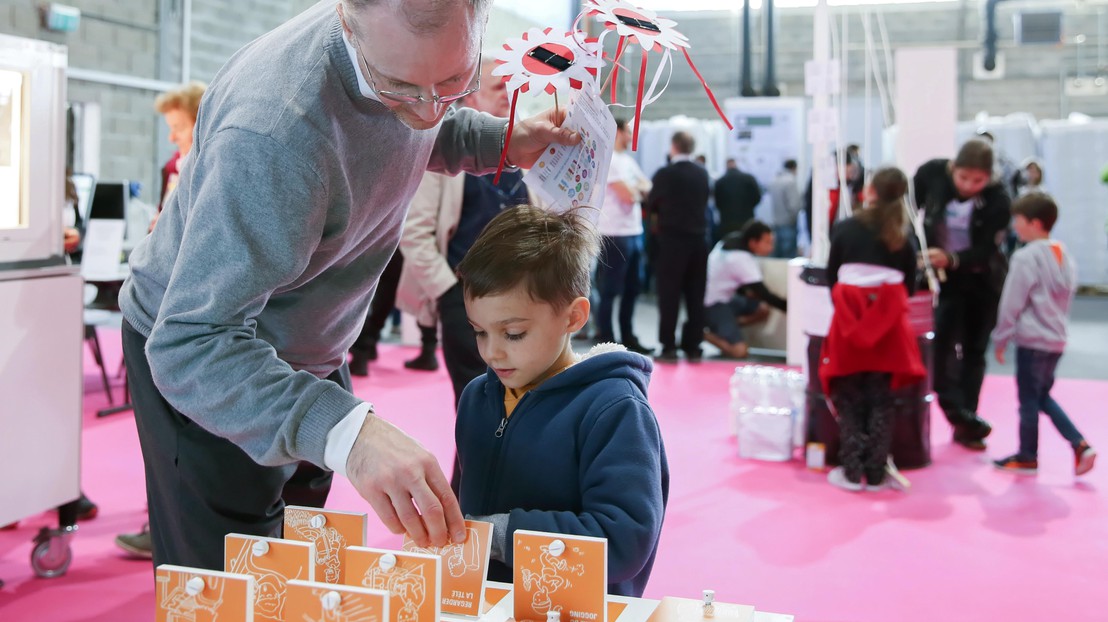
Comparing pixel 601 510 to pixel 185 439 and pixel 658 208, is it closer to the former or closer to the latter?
pixel 185 439

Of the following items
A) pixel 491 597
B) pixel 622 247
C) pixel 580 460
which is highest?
pixel 622 247

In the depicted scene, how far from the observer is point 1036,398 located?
4.25 m

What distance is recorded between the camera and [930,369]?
14.4 feet

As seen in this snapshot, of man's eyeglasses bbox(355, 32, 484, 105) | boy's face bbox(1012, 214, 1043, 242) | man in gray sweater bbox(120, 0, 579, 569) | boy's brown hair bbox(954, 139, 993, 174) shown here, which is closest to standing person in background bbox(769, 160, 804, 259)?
boy's brown hair bbox(954, 139, 993, 174)

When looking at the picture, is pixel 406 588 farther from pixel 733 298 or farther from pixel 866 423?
pixel 733 298

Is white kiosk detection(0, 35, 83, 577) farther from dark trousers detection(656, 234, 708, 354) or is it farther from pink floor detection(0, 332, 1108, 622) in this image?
dark trousers detection(656, 234, 708, 354)

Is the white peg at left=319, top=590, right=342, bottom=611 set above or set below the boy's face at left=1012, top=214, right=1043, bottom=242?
below

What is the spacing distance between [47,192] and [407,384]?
3.30 metres

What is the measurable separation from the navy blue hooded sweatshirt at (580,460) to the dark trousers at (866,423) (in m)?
2.63

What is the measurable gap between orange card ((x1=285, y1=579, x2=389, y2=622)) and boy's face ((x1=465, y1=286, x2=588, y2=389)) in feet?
1.92

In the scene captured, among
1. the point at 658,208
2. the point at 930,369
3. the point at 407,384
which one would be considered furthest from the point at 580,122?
the point at 658,208

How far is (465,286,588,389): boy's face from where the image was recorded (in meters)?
1.51

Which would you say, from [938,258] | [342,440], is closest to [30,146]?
[342,440]

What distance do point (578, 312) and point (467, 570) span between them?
20.6 inches
